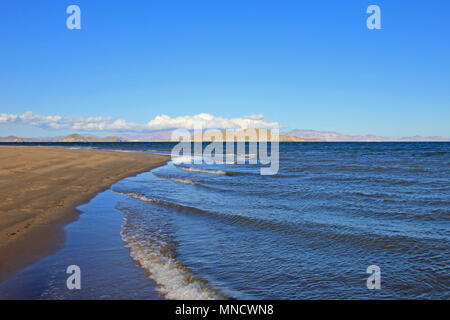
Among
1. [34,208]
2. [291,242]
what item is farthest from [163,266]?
[34,208]

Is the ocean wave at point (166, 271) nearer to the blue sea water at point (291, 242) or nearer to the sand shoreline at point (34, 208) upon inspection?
the blue sea water at point (291, 242)

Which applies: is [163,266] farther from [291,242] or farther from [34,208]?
[34,208]

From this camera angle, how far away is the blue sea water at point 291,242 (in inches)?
190

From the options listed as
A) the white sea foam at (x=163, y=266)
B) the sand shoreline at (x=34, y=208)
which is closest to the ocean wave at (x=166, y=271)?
the white sea foam at (x=163, y=266)

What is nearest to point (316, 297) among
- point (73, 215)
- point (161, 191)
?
point (73, 215)

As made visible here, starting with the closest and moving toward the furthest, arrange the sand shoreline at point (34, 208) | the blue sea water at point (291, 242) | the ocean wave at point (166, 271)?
the ocean wave at point (166, 271) → the blue sea water at point (291, 242) → the sand shoreline at point (34, 208)

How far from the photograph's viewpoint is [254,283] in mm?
4934

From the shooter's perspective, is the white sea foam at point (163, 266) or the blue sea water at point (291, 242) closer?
the white sea foam at point (163, 266)

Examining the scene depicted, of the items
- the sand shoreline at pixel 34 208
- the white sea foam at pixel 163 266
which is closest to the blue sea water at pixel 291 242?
the white sea foam at pixel 163 266

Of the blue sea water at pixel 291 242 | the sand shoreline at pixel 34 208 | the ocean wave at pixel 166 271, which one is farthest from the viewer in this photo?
the sand shoreline at pixel 34 208

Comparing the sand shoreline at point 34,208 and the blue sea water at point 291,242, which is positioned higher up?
the sand shoreline at point 34,208

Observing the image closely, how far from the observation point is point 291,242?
6.93 meters

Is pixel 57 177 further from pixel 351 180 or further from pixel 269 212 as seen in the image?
pixel 351 180

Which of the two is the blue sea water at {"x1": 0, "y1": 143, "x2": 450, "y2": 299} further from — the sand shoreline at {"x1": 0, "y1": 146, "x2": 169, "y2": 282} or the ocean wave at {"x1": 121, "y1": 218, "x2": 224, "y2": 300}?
the sand shoreline at {"x1": 0, "y1": 146, "x2": 169, "y2": 282}
